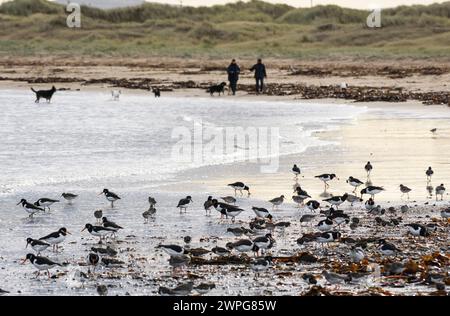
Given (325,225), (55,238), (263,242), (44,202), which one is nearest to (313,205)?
(325,225)

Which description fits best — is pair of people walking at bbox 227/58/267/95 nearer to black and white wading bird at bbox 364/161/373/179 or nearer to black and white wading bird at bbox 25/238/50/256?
black and white wading bird at bbox 364/161/373/179

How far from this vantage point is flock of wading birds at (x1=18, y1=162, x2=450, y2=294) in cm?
1023

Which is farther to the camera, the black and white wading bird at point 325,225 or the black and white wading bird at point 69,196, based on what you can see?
the black and white wading bird at point 69,196

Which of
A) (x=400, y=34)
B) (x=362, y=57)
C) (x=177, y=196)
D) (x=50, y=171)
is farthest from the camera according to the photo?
(x=400, y=34)

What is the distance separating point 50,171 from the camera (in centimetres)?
1817

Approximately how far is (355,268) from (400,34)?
83.2 m

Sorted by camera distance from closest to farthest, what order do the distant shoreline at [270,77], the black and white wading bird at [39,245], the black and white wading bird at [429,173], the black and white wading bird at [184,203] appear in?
the black and white wading bird at [39,245]
the black and white wading bird at [184,203]
the black and white wading bird at [429,173]
the distant shoreline at [270,77]

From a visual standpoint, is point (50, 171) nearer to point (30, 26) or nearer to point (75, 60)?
point (75, 60)

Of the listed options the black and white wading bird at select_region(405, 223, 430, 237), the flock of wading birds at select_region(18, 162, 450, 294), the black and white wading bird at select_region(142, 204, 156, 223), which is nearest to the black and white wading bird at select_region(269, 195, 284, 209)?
the flock of wading birds at select_region(18, 162, 450, 294)

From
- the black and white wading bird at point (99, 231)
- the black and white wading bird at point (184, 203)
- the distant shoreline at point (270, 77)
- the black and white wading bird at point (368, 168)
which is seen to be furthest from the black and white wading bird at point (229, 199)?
the distant shoreline at point (270, 77)

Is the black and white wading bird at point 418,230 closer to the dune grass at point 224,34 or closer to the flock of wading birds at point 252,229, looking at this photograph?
the flock of wading birds at point 252,229

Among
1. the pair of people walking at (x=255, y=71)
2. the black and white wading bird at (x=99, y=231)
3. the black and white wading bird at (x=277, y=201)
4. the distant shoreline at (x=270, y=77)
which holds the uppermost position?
the pair of people walking at (x=255, y=71)

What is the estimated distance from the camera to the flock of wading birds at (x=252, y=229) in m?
10.2
